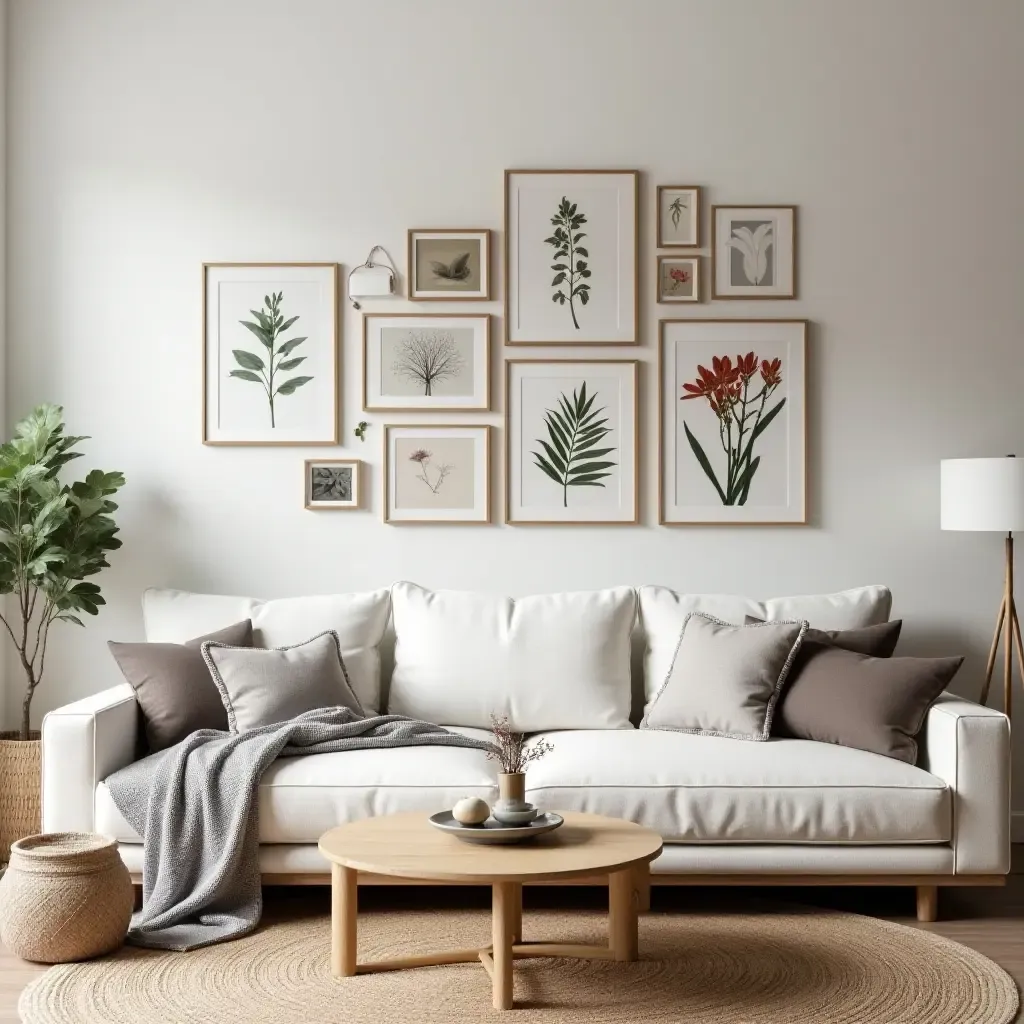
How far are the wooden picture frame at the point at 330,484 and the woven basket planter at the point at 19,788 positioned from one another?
1260 mm

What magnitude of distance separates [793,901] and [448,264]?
2.51m

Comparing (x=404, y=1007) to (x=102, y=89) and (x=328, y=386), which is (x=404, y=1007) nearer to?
(x=328, y=386)

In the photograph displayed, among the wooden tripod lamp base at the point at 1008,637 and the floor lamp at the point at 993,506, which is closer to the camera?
the floor lamp at the point at 993,506

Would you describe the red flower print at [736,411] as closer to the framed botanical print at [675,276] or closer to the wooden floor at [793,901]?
the framed botanical print at [675,276]

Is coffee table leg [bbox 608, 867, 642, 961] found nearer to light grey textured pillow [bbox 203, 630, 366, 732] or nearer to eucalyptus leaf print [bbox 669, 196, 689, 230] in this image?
light grey textured pillow [bbox 203, 630, 366, 732]

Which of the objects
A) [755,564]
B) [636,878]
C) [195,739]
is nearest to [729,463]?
[755,564]

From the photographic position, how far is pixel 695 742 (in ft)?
12.0

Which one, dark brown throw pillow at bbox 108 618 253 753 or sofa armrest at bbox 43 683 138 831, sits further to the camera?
dark brown throw pillow at bbox 108 618 253 753

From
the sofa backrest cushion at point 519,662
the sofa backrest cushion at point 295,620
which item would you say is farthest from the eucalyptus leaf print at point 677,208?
the sofa backrest cushion at point 295,620

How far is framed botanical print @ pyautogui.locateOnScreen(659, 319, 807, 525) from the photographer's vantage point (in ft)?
14.6

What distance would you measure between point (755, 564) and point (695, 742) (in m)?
1.01

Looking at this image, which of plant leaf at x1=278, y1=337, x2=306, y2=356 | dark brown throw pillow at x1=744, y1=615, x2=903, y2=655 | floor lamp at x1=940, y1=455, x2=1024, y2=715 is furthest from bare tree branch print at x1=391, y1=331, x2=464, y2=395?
floor lamp at x1=940, y1=455, x2=1024, y2=715

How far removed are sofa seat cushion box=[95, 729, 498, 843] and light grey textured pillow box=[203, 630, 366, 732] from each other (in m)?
0.28

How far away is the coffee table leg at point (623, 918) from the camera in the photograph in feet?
9.89
